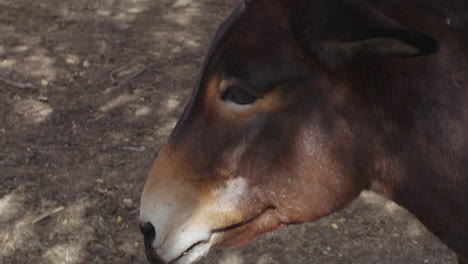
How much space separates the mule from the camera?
6.79 feet

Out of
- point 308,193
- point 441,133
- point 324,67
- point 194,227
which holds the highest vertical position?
point 324,67

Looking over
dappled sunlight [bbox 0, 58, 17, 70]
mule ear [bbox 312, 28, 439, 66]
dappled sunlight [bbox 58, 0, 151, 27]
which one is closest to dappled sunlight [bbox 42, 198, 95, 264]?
dappled sunlight [bbox 0, 58, 17, 70]

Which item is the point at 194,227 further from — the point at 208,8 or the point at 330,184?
the point at 208,8

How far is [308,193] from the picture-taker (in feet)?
7.29

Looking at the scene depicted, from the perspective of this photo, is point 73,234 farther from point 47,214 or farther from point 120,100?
point 120,100

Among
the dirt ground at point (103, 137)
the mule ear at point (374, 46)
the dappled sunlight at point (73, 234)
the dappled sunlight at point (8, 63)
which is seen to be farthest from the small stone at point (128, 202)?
the mule ear at point (374, 46)

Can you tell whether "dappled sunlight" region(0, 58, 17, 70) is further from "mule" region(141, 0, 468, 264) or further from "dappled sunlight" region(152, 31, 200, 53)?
"mule" region(141, 0, 468, 264)

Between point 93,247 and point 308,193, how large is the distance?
7.39 ft

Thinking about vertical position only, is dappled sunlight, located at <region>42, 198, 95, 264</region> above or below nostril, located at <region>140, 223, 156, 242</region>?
below

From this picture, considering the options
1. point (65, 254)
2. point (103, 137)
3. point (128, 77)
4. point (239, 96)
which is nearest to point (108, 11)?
point (128, 77)

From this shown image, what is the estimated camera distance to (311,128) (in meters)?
2.12

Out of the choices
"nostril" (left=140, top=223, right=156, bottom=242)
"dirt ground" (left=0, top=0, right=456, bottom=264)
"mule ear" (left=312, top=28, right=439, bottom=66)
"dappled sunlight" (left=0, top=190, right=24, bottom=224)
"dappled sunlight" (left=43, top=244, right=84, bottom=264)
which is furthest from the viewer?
"dappled sunlight" (left=0, top=190, right=24, bottom=224)

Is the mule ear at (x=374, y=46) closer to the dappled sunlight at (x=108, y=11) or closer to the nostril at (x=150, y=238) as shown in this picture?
the nostril at (x=150, y=238)

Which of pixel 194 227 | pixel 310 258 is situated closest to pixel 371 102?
pixel 194 227
